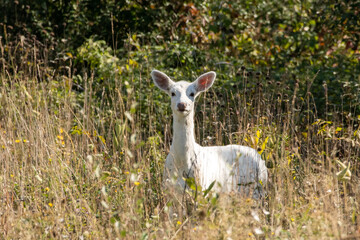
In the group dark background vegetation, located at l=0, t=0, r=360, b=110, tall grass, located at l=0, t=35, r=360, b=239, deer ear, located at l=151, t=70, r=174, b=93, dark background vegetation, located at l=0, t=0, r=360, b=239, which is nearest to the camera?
tall grass, located at l=0, t=35, r=360, b=239

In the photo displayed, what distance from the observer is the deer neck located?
13.5 feet

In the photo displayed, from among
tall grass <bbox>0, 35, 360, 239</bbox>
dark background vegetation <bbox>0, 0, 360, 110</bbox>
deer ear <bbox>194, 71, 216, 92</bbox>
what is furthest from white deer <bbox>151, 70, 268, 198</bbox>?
dark background vegetation <bbox>0, 0, 360, 110</bbox>

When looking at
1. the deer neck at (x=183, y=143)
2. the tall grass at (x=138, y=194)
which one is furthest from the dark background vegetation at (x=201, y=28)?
the deer neck at (x=183, y=143)

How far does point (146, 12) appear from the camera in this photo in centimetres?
783

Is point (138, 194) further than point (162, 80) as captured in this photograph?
No

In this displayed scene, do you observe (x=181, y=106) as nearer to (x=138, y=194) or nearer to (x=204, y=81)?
(x=204, y=81)

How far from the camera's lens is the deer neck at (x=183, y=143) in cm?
412

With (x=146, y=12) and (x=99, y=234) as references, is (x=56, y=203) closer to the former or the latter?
(x=99, y=234)

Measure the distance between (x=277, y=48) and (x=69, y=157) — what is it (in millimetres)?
4628

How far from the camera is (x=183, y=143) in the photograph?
4.14m

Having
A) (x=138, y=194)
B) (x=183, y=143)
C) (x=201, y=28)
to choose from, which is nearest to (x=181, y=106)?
(x=183, y=143)

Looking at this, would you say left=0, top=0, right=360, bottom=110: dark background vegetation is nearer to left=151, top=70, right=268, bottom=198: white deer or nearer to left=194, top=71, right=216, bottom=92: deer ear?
left=194, top=71, right=216, bottom=92: deer ear

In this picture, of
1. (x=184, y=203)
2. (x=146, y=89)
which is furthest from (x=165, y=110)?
(x=184, y=203)

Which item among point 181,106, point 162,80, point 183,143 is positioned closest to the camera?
point 181,106
